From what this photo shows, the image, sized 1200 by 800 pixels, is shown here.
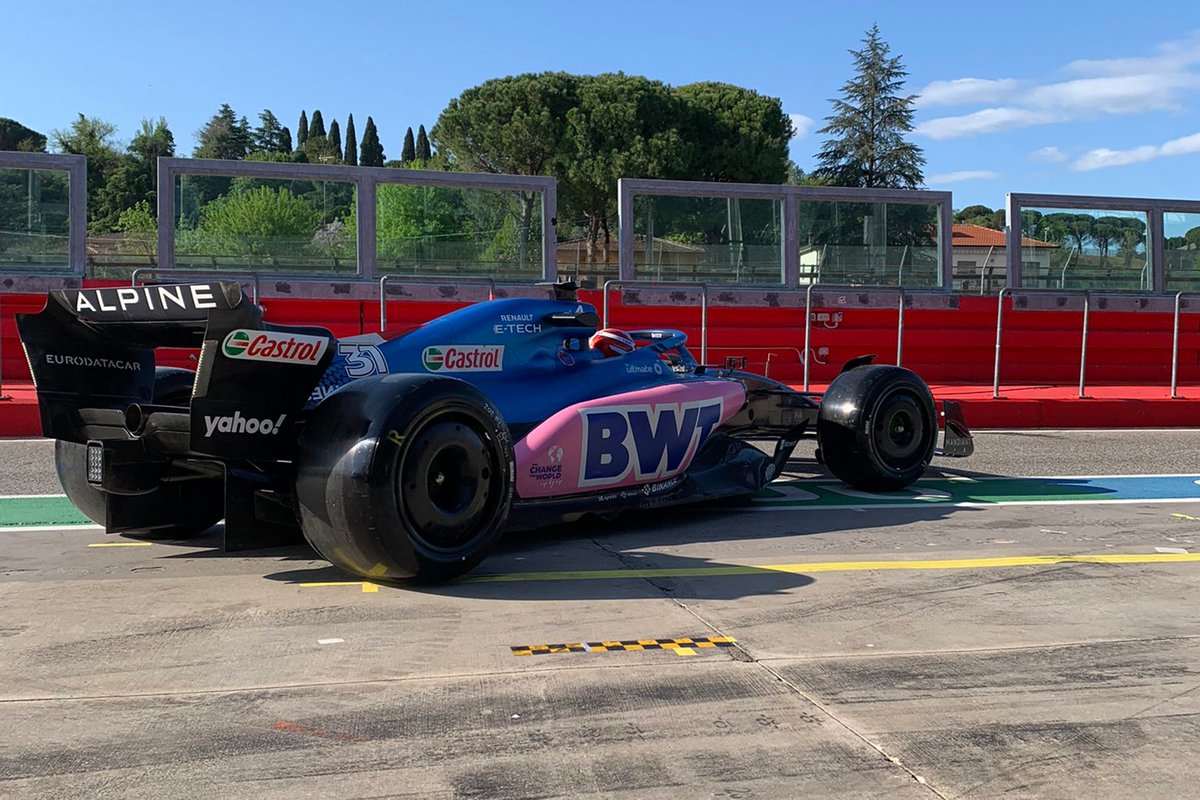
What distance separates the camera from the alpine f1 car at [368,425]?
498 cm

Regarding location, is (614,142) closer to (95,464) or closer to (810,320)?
(810,320)

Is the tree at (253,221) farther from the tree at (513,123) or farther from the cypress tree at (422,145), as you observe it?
the cypress tree at (422,145)

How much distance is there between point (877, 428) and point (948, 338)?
901 cm

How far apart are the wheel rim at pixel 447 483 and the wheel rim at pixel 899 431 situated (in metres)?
4.11

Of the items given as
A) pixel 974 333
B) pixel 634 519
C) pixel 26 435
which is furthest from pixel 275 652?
pixel 974 333

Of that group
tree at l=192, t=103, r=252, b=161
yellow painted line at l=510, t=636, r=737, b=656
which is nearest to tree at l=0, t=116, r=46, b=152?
tree at l=192, t=103, r=252, b=161

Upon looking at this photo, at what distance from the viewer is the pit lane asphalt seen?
3301 mm

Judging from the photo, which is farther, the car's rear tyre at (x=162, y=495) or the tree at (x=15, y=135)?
the tree at (x=15, y=135)

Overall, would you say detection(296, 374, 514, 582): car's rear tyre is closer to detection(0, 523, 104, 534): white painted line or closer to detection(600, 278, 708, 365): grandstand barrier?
detection(0, 523, 104, 534): white painted line

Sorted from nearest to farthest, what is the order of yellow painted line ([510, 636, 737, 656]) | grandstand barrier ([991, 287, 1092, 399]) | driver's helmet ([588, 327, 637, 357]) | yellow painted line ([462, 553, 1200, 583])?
yellow painted line ([510, 636, 737, 656]) → yellow painted line ([462, 553, 1200, 583]) → driver's helmet ([588, 327, 637, 357]) → grandstand barrier ([991, 287, 1092, 399])

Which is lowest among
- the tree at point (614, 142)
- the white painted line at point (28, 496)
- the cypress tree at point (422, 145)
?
the white painted line at point (28, 496)

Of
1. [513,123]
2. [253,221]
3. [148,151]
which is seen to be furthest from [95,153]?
[253,221]

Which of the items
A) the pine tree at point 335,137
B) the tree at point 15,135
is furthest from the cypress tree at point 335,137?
the tree at point 15,135

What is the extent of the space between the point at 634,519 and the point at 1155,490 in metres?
4.79
